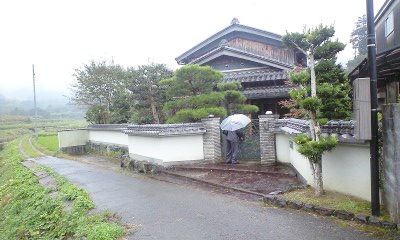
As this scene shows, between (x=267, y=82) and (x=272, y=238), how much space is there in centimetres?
1298

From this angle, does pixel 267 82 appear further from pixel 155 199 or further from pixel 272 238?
pixel 272 238

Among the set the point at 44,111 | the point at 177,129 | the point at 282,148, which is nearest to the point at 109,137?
the point at 177,129

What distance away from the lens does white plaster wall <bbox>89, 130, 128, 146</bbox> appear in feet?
64.6

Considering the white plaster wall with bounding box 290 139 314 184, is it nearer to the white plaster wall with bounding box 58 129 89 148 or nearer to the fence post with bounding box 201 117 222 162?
the fence post with bounding box 201 117 222 162

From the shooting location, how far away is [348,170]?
22.9 feet

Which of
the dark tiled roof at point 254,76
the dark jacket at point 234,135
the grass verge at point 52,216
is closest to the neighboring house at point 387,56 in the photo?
the dark tiled roof at point 254,76

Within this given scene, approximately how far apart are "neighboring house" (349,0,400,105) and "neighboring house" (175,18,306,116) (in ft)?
13.5

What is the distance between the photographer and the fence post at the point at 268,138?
12102 mm

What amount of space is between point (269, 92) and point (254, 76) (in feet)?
5.28

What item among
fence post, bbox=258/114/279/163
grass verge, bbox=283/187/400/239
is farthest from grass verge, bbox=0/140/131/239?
fence post, bbox=258/114/279/163

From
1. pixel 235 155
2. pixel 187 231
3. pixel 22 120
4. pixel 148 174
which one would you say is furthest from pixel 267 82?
pixel 22 120

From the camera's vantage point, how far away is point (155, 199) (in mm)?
9141

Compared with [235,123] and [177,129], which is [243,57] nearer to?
[235,123]

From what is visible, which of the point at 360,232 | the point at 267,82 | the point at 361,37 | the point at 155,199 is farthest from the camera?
the point at 361,37
